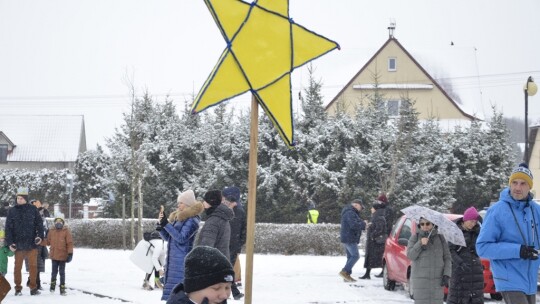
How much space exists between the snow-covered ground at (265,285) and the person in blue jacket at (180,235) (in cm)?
454

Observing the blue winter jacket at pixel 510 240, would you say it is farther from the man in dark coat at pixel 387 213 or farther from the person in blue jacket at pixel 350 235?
the man in dark coat at pixel 387 213

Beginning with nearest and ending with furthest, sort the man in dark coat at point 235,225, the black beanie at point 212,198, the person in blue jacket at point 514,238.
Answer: the person in blue jacket at point 514,238 → the black beanie at point 212,198 → the man in dark coat at point 235,225

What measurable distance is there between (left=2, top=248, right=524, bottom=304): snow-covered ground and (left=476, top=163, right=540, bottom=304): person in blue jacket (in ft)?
21.8

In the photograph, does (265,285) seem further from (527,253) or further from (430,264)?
(527,253)

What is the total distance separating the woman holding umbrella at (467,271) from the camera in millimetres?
11031

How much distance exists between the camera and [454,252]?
1134 cm

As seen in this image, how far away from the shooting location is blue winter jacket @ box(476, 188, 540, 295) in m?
7.55

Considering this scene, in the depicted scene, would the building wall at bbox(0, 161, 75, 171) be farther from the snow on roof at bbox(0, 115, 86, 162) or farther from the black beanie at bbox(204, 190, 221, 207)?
the black beanie at bbox(204, 190, 221, 207)

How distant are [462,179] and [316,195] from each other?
634 cm

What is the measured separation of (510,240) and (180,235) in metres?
3.43

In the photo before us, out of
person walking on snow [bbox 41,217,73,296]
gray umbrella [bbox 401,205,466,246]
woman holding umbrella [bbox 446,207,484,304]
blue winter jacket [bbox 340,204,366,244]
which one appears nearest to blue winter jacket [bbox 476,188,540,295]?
gray umbrella [bbox 401,205,466,246]

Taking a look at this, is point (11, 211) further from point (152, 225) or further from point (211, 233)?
point (152, 225)

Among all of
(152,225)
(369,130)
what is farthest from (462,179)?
(152,225)

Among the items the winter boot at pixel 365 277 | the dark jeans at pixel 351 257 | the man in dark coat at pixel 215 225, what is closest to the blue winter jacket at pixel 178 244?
the man in dark coat at pixel 215 225
